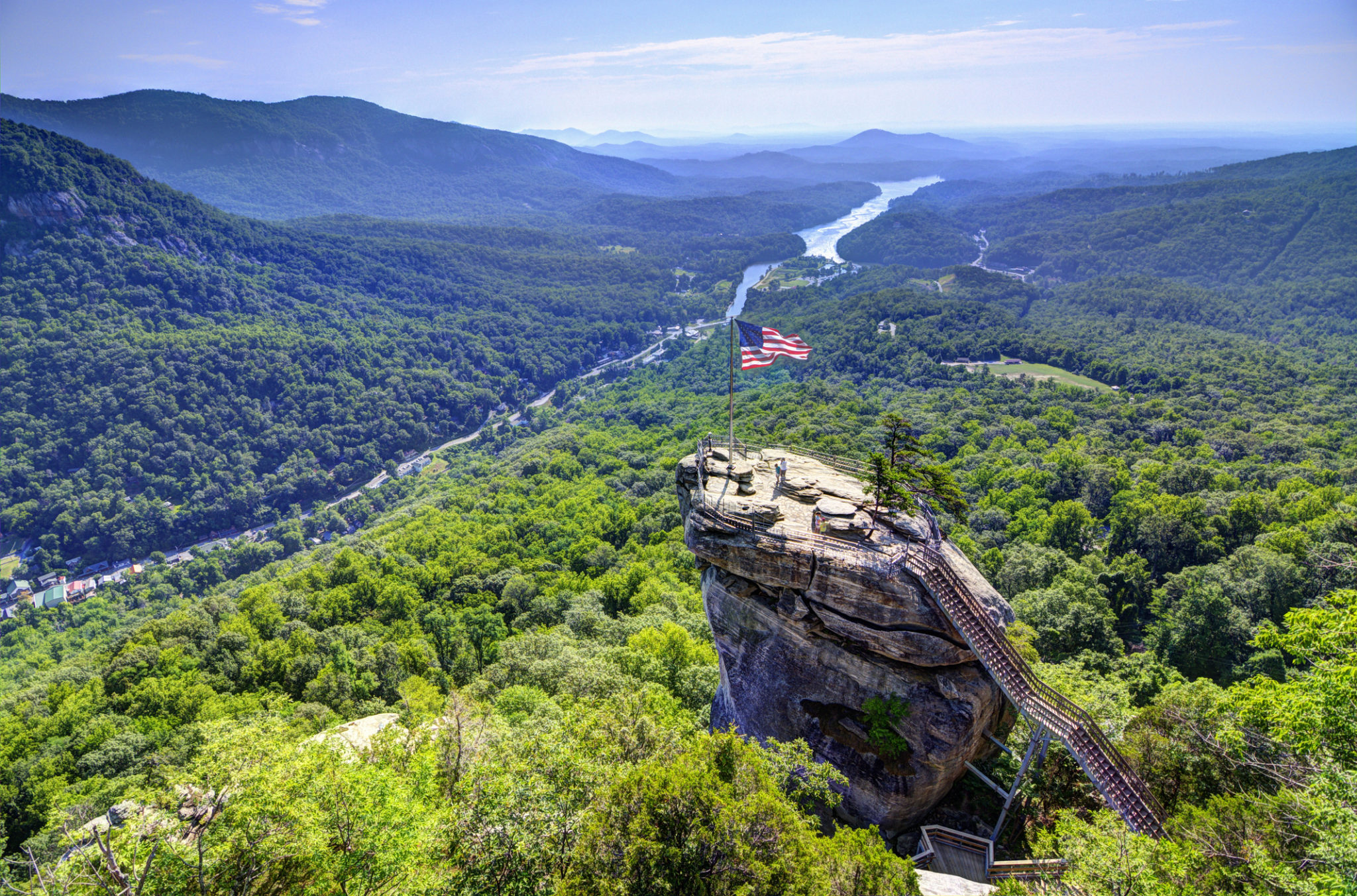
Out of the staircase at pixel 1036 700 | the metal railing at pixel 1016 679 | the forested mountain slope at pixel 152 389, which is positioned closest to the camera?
the staircase at pixel 1036 700

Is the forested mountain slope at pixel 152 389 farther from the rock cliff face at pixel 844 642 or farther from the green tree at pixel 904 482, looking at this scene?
the green tree at pixel 904 482

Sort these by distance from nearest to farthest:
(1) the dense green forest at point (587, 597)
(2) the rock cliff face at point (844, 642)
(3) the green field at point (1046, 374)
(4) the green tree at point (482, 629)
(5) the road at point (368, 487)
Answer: (1) the dense green forest at point (587, 597), (2) the rock cliff face at point (844, 642), (4) the green tree at point (482, 629), (3) the green field at point (1046, 374), (5) the road at point (368, 487)

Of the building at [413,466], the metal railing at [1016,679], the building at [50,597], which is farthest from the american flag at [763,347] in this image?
the building at [413,466]

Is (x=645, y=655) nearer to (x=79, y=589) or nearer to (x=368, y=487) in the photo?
(x=79, y=589)

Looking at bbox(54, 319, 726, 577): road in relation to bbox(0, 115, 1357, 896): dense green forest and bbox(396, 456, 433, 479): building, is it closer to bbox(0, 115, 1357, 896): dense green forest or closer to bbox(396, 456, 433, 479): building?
bbox(396, 456, 433, 479): building

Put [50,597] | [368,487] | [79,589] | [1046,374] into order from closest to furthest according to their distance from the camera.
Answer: [50,597], [79,589], [1046,374], [368,487]

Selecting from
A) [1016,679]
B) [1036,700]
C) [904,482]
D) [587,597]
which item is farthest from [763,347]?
[587,597]
